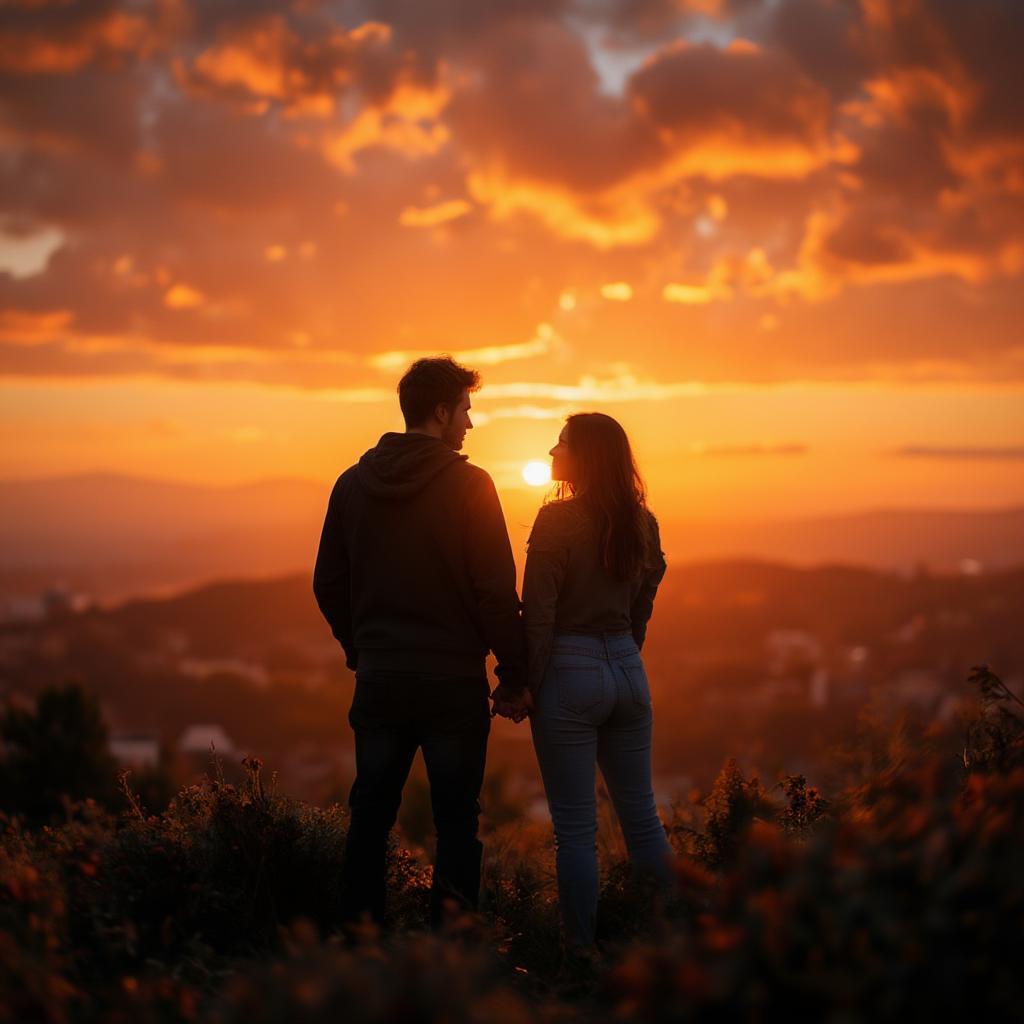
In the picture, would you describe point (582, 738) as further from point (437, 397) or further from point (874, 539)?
point (874, 539)

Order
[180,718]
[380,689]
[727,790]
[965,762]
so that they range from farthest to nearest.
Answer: [180,718] < [727,790] < [965,762] < [380,689]

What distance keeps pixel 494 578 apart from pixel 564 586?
358 millimetres

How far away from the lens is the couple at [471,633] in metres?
3.96

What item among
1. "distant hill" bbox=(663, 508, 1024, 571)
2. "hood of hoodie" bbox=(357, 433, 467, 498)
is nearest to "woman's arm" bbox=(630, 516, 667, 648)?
"hood of hoodie" bbox=(357, 433, 467, 498)

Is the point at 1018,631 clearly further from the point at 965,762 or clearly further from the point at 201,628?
the point at 201,628

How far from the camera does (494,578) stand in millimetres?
3984

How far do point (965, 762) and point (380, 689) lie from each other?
2.51 metres

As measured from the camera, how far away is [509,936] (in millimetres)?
4375

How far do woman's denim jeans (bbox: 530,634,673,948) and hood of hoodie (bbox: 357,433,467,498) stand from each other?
88cm

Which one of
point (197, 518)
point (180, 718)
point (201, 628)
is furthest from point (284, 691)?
point (197, 518)

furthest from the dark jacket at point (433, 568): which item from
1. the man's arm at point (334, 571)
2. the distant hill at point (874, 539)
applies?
the distant hill at point (874, 539)

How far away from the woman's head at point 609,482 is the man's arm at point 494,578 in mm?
394

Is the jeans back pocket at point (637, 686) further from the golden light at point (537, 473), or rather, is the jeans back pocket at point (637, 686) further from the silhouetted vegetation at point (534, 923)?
the golden light at point (537, 473)

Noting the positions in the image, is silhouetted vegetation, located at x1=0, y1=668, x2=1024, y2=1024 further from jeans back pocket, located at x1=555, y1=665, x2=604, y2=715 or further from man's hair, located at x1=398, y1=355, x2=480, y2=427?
man's hair, located at x1=398, y1=355, x2=480, y2=427
